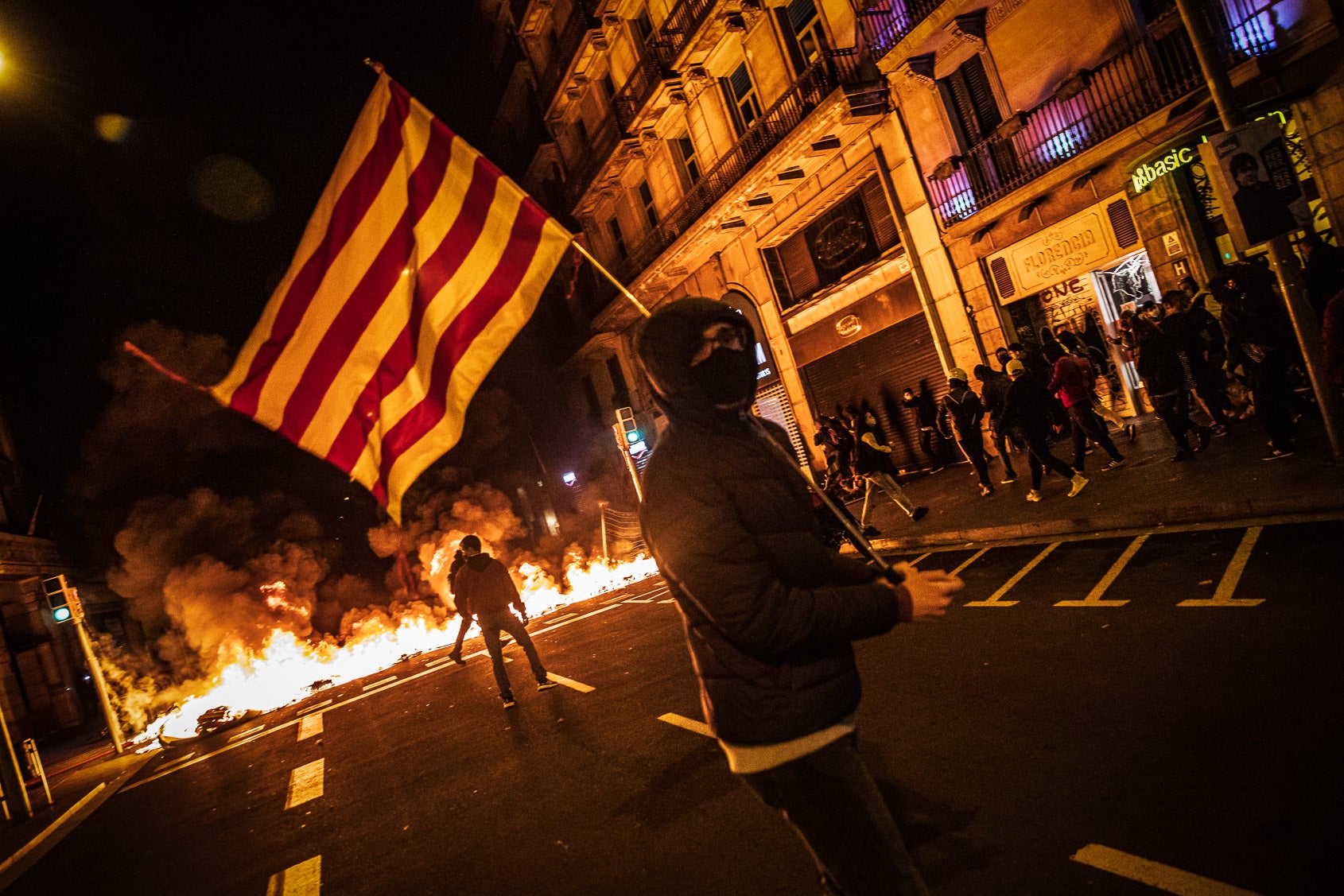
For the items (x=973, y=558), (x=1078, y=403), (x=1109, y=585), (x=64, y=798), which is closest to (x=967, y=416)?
(x=1078, y=403)

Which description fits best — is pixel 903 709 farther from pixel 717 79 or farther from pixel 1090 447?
pixel 717 79

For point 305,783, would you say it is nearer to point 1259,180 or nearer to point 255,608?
point 1259,180

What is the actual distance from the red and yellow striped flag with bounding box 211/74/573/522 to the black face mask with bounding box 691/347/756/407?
10.6 feet

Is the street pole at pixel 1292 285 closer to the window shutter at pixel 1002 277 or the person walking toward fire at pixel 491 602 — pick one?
the window shutter at pixel 1002 277

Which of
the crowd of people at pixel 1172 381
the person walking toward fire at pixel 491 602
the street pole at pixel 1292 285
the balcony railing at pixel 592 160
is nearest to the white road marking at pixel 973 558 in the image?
the crowd of people at pixel 1172 381

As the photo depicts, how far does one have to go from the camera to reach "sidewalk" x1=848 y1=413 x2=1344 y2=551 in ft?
20.9

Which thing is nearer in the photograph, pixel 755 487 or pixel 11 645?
pixel 755 487

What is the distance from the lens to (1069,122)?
12617mm

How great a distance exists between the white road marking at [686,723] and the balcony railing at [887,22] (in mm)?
12888

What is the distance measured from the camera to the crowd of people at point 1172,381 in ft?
24.6

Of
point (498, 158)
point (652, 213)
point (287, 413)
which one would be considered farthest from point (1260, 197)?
point (498, 158)

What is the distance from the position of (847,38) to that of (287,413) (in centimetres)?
1393

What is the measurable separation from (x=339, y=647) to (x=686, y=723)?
14.6 m

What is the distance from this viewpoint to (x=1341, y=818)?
2576mm
